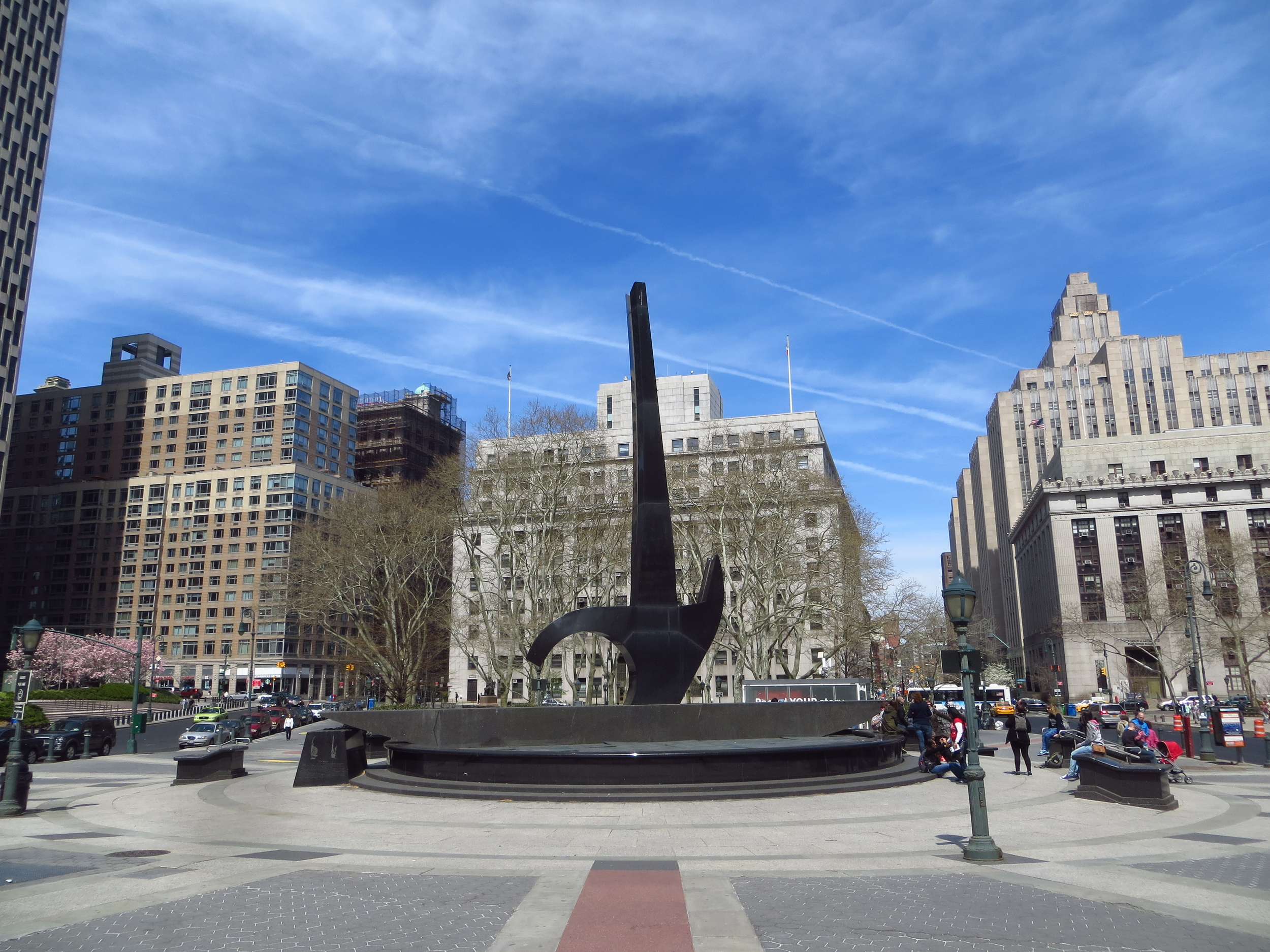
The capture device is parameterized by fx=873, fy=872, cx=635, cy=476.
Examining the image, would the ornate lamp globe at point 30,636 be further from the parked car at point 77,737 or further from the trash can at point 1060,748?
the trash can at point 1060,748

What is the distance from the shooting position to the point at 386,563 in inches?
1967

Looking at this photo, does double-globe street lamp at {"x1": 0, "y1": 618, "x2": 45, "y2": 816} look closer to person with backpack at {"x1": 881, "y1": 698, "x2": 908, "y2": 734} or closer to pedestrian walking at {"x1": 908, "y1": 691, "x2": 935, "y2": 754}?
pedestrian walking at {"x1": 908, "y1": 691, "x2": 935, "y2": 754}

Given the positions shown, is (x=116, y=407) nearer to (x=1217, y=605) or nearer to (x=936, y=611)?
(x=936, y=611)

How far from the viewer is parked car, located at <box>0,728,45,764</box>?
26828 millimetres

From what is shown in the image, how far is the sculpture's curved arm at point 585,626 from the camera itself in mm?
22156

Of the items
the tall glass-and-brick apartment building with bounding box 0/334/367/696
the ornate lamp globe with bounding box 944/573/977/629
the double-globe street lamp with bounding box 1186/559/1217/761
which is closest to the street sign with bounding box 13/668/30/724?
the ornate lamp globe with bounding box 944/573/977/629

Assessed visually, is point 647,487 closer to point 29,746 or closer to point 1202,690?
point 29,746

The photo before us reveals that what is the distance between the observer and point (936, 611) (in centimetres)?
7869

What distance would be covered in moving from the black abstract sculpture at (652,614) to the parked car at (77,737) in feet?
63.6

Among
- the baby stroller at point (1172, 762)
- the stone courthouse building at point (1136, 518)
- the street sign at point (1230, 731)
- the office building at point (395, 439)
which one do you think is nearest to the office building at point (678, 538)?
the street sign at point (1230, 731)

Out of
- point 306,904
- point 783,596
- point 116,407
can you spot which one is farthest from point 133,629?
point 306,904

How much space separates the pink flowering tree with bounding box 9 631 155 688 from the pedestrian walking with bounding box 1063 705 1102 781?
266ft

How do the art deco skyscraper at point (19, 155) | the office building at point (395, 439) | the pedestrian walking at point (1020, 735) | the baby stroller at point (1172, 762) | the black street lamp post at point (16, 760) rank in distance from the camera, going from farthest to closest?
the office building at point (395, 439) < the art deco skyscraper at point (19, 155) < the pedestrian walking at point (1020, 735) < the baby stroller at point (1172, 762) < the black street lamp post at point (16, 760)

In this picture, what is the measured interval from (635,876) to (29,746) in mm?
27044
